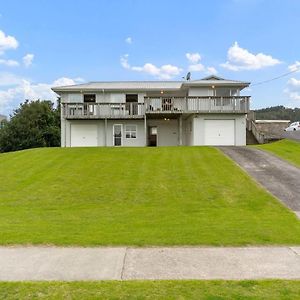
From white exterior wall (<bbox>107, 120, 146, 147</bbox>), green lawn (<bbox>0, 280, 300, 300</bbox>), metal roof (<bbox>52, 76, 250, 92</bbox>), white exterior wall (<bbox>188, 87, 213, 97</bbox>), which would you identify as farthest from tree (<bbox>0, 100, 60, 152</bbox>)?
A: green lawn (<bbox>0, 280, 300, 300</bbox>)

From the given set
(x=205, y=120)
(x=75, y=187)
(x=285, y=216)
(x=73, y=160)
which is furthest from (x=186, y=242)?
(x=205, y=120)

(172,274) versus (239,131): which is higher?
(239,131)

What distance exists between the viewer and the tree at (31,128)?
56.4m

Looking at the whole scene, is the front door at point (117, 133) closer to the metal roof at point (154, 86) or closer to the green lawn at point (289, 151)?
the metal roof at point (154, 86)

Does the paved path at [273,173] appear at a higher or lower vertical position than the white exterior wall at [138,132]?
lower

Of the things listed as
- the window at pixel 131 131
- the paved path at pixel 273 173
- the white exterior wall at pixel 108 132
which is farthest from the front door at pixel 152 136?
the paved path at pixel 273 173

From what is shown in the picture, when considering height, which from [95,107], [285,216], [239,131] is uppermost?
[95,107]

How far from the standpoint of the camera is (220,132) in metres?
29.1

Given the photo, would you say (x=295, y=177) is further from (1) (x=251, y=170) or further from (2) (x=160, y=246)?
(2) (x=160, y=246)

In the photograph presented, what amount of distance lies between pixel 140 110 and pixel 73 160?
12650 millimetres

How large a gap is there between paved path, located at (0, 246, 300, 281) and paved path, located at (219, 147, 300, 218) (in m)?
3.89

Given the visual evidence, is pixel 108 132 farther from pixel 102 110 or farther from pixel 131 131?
pixel 102 110

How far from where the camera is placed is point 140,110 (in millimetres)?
30156

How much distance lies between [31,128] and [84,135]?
95.1 feet
